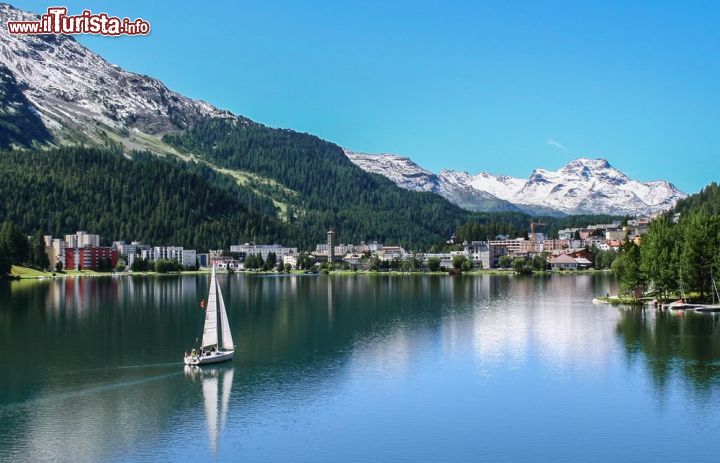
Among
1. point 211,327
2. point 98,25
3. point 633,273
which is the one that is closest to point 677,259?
point 633,273

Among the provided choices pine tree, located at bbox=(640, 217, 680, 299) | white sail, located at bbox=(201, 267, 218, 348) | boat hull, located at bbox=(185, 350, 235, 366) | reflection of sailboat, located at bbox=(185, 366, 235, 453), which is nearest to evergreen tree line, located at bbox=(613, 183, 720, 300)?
pine tree, located at bbox=(640, 217, 680, 299)

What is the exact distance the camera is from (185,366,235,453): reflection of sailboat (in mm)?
42469

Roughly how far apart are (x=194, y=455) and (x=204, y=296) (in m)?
94.4

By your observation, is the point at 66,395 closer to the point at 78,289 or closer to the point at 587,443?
the point at 587,443

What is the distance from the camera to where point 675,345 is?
68375 millimetres

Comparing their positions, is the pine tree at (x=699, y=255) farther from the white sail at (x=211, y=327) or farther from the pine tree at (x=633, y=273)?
the white sail at (x=211, y=327)

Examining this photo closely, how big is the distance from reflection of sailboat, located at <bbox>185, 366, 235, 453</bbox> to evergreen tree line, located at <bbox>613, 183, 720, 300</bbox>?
2421 inches

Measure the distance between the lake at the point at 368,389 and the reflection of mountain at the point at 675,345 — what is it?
0.86ft

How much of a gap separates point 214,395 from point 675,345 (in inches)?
1645

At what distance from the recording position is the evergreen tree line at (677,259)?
307ft

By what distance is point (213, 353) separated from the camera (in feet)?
197

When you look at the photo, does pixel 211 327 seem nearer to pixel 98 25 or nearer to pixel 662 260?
pixel 662 260

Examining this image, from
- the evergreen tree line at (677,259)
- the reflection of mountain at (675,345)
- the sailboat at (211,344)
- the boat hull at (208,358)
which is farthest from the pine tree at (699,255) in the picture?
the boat hull at (208,358)

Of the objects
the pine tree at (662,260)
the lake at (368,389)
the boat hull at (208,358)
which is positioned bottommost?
the lake at (368,389)
